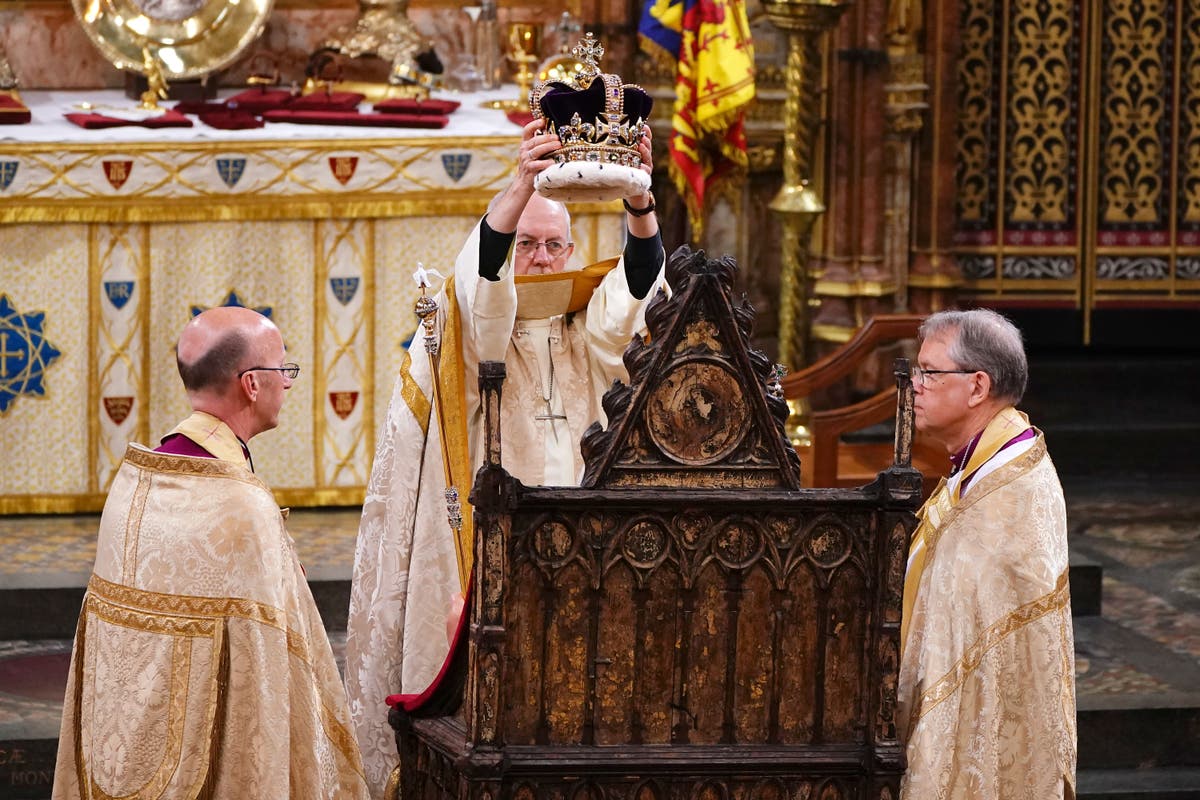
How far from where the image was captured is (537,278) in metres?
4.43

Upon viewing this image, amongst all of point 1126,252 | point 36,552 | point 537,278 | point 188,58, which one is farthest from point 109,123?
point 1126,252

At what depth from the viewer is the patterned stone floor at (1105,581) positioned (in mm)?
5797

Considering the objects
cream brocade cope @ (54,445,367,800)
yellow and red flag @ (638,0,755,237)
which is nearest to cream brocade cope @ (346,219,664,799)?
cream brocade cope @ (54,445,367,800)

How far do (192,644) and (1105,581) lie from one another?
4488mm

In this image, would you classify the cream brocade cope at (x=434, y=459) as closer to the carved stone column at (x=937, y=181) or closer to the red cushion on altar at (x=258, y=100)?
the red cushion on altar at (x=258, y=100)

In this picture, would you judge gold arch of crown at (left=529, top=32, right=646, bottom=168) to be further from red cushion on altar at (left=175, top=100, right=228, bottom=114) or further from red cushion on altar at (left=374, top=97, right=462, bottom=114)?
red cushion on altar at (left=175, top=100, right=228, bottom=114)

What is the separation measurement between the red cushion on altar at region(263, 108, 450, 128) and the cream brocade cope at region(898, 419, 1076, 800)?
165 inches

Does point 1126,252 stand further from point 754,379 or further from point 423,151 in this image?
point 754,379

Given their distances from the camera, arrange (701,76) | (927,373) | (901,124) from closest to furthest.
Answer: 1. (927,373)
2. (701,76)
3. (901,124)

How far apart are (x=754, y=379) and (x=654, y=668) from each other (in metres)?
0.53

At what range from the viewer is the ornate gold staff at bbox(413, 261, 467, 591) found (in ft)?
14.1

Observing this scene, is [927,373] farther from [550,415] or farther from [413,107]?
[413,107]

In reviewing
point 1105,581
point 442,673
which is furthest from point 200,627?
point 1105,581

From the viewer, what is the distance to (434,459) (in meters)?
4.43
